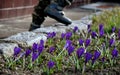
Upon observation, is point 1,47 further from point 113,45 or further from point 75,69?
point 113,45

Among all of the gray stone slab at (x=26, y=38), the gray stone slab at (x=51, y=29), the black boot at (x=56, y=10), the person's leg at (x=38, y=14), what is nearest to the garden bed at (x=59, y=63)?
the gray stone slab at (x=26, y=38)

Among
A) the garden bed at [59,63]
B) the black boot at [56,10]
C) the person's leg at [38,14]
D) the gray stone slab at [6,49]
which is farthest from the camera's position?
the person's leg at [38,14]

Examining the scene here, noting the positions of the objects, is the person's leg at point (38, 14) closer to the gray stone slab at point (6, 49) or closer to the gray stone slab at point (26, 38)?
the gray stone slab at point (26, 38)

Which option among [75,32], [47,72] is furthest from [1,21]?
[47,72]

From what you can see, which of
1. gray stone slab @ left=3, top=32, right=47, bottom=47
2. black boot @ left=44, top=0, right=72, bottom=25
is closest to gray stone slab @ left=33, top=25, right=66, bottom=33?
black boot @ left=44, top=0, right=72, bottom=25

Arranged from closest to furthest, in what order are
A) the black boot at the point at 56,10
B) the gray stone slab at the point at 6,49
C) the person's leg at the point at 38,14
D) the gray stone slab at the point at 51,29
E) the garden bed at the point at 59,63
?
the garden bed at the point at 59,63 → the gray stone slab at the point at 6,49 → the gray stone slab at the point at 51,29 → the black boot at the point at 56,10 → the person's leg at the point at 38,14

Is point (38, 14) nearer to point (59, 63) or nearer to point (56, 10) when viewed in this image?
point (56, 10)

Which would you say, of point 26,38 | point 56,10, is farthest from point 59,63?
point 56,10

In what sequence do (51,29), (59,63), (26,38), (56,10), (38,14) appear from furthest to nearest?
(38,14), (56,10), (51,29), (26,38), (59,63)

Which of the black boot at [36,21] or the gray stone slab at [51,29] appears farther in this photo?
the black boot at [36,21]

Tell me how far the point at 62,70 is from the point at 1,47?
44cm

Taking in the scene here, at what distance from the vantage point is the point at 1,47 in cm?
227

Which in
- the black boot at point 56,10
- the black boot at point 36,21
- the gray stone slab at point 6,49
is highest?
the gray stone slab at point 6,49

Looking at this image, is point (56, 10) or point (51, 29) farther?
point (56, 10)
